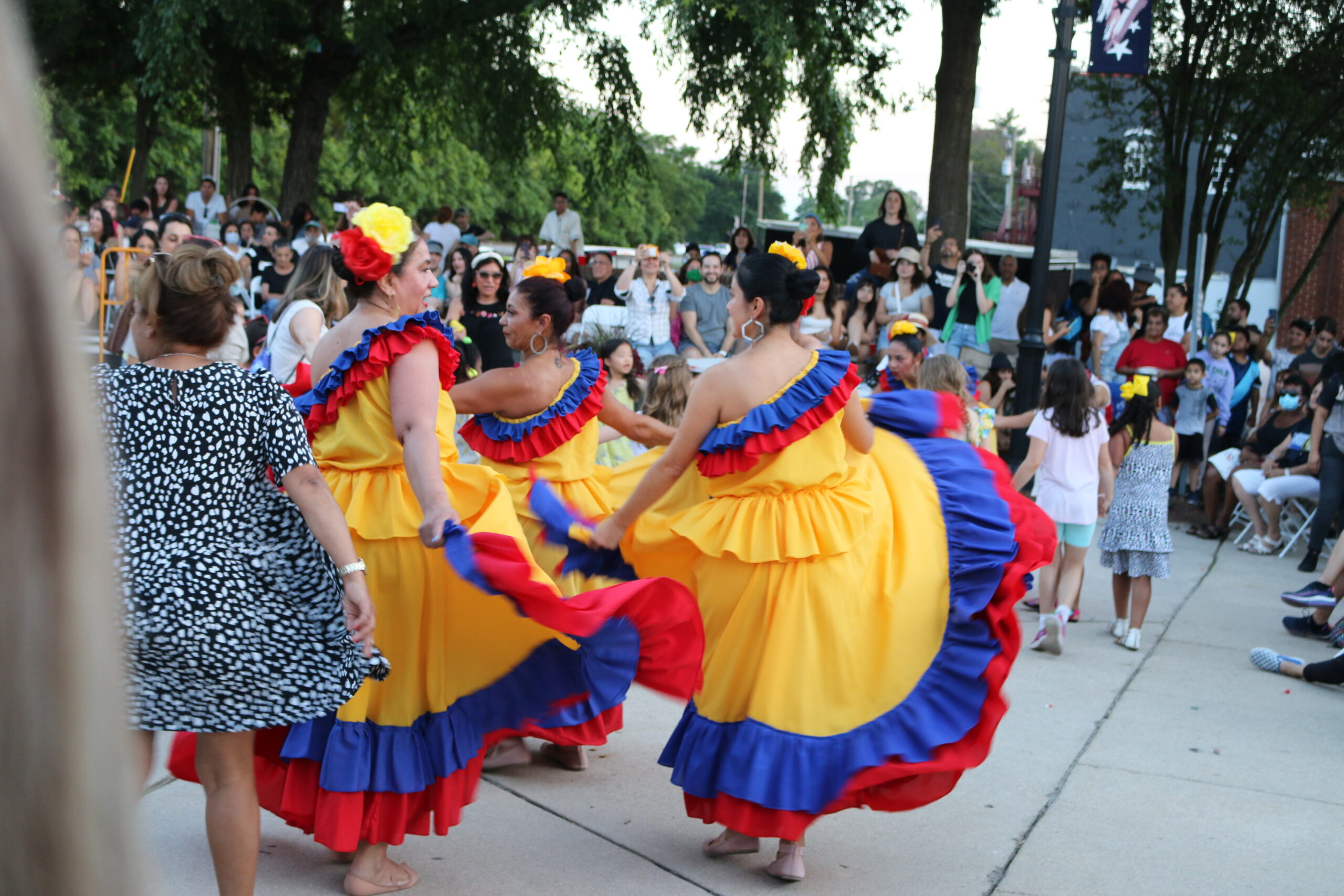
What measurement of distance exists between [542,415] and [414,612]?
1395 millimetres

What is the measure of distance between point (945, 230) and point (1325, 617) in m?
6.80

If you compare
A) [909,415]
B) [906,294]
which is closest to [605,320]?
[906,294]

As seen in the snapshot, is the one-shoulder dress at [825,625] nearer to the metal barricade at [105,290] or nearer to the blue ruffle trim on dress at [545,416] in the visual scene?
the blue ruffle trim on dress at [545,416]

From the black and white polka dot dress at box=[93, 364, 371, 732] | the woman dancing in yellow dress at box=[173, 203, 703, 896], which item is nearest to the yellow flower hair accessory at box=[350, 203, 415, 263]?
the woman dancing in yellow dress at box=[173, 203, 703, 896]

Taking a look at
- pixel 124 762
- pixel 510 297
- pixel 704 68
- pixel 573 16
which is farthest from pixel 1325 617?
pixel 573 16

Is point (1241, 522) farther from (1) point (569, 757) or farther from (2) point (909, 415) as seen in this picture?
(1) point (569, 757)

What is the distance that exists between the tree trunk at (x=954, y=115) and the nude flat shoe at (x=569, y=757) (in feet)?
31.7

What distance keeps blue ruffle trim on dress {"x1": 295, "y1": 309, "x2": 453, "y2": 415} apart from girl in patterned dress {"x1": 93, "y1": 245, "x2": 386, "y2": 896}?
0.60 meters

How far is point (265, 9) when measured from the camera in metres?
15.6

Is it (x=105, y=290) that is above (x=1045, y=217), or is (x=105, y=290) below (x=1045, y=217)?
below

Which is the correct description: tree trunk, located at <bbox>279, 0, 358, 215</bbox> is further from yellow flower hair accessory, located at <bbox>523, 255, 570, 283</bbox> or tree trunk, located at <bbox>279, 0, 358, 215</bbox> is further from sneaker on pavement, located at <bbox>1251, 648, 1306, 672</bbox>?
sneaker on pavement, located at <bbox>1251, 648, 1306, 672</bbox>

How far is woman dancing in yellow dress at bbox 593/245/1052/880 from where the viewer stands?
3.87m

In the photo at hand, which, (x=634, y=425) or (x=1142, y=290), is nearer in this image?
(x=634, y=425)

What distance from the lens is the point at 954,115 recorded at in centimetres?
1340
